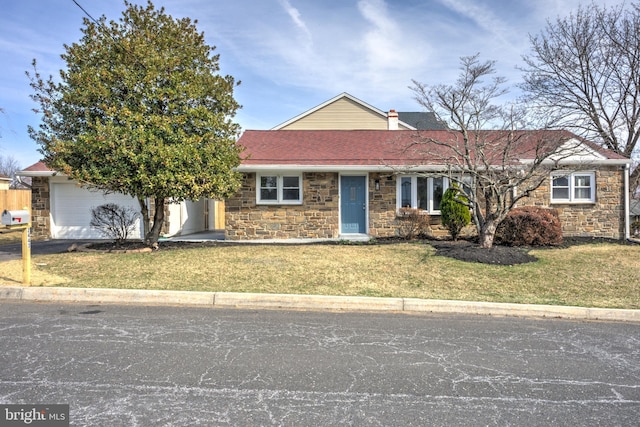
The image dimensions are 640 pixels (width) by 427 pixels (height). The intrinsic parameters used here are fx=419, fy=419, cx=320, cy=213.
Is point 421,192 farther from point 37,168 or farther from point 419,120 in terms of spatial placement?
point 419,120

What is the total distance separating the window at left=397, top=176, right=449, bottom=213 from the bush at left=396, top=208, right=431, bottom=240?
0.64 meters

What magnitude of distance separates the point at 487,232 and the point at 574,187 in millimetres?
6270

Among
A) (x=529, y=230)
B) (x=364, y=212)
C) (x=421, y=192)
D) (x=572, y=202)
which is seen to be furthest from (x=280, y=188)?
(x=572, y=202)

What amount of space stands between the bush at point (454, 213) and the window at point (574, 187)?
3.81 meters

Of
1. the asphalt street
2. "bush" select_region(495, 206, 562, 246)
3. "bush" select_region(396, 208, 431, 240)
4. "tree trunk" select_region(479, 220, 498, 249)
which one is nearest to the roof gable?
"bush" select_region(396, 208, 431, 240)

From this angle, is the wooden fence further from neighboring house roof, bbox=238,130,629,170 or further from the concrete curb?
the concrete curb

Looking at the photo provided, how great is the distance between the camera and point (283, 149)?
16.1 metres

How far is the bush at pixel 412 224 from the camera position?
45.5ft

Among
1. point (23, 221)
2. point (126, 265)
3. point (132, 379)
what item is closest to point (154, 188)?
point (126, 265)

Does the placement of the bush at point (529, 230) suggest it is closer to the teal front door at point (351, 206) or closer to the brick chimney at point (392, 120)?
the teal front door at point (351, 206)

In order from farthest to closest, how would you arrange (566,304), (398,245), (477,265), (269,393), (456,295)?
(398,245), (477,265), (456,295), (566,304), (269,393)

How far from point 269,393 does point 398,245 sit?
8.72 meters

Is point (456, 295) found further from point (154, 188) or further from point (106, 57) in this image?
point (106, 57)

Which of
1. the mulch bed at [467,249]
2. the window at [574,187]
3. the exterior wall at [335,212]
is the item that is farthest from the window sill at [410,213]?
the window at [574,187]
